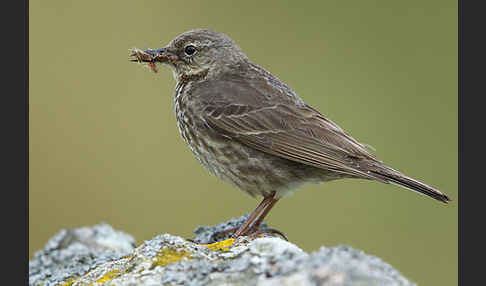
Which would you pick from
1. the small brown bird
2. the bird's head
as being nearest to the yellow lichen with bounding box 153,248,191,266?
the small brown bird

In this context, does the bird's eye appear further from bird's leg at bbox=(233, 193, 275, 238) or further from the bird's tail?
the bird's tail

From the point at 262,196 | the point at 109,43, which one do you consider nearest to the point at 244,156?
the point at 262,196

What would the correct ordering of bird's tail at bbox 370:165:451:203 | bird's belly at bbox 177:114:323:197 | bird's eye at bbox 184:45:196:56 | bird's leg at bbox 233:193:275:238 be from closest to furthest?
bird's tail at bbox 370:165:451:203
bird's leg at bbox 233:193:275:238
bird's belly at bbox 177:114:323:197
bird's eye at bbox 184:45:196:56

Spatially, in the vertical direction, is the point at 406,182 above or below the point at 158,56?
below

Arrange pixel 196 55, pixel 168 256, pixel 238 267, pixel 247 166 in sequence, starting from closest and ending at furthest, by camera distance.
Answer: pixel 238 267, pixel 168 256, pixel 247 166, pixel 196 55

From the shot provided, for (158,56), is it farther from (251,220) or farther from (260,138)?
(251,220)

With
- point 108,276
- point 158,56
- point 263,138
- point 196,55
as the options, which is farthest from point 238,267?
point 158,56
